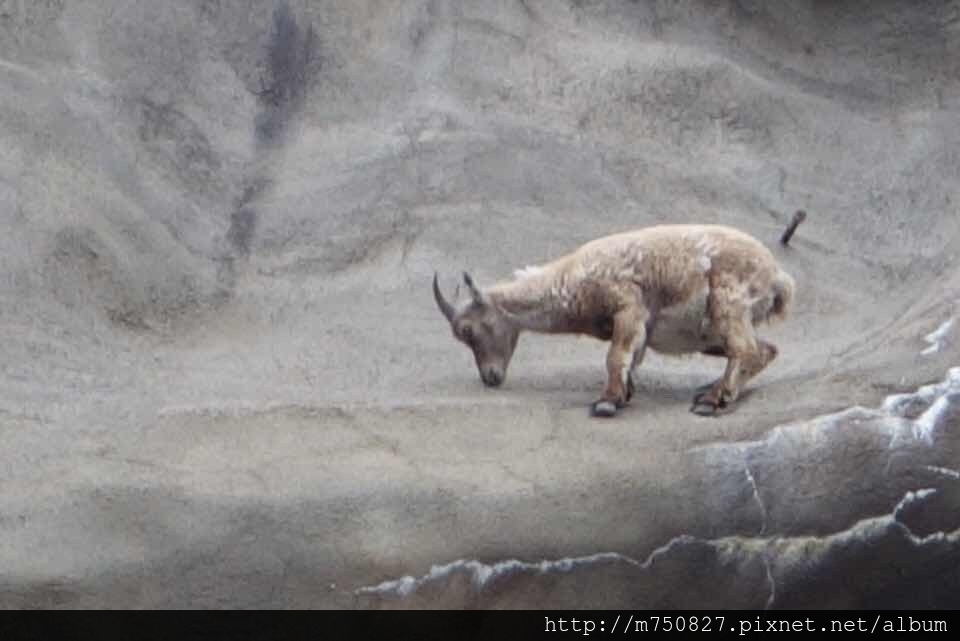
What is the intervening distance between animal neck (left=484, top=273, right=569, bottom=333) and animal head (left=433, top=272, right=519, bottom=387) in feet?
0.16

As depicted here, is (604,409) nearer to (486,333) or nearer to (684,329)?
(684,329)

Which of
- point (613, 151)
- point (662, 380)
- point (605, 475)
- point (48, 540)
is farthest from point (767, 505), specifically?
point (613, 151)

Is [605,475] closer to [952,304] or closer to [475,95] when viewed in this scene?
[952,304]

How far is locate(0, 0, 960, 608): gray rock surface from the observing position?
9.19 m

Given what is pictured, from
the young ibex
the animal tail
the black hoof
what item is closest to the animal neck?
the young ibex

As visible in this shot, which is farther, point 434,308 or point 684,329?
point 434,308

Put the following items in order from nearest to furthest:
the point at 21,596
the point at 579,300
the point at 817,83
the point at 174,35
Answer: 1. the point at 21,596
2. the point at 579,300
3. the point at 174,35
4. the point at 817,83

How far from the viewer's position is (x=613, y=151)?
1420 cm

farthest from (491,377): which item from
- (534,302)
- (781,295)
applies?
(781,295)

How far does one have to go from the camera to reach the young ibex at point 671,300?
10297 mm

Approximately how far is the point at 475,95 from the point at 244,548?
5.93m

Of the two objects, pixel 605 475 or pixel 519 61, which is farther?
pixel 519 61

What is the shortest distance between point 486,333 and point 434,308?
5.15 feet

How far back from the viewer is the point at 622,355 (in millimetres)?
10406
